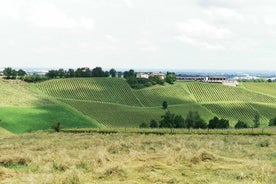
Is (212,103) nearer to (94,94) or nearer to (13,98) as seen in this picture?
(94,94)

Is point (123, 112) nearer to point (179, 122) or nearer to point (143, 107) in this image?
point (143, 107)

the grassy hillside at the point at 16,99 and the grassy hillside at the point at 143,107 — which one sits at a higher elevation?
the grassy hillside at the point at 16,99

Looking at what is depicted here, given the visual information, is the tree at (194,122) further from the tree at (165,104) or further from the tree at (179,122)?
the tree at (165,104)

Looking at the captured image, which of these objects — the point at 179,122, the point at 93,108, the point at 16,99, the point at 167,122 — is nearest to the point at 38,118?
the point at 16,99

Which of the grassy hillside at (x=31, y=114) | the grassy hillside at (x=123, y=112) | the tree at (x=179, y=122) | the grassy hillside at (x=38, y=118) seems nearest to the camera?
the grassy hillside at (x=38, y=118)

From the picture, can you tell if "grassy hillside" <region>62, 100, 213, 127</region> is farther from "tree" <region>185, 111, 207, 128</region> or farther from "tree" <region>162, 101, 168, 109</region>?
"tree" <region>185, 111, 207, 128</region>

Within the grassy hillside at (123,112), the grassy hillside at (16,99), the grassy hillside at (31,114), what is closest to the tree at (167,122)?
the grassy hillside at (123,112)

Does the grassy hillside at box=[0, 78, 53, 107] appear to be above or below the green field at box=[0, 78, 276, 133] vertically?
above

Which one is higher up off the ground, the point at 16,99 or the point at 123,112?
the point at 16,99

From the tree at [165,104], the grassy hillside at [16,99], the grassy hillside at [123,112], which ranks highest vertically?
the grassy hillside at [16,99]

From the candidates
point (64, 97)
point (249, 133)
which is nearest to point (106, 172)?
point (249, 133)

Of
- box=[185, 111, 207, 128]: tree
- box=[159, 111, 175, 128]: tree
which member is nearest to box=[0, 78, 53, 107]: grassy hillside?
box=[159, 111, 175, 128]: tree

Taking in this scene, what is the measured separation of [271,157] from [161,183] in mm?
12832

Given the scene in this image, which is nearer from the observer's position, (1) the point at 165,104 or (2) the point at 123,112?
(2) the point at 123,112
